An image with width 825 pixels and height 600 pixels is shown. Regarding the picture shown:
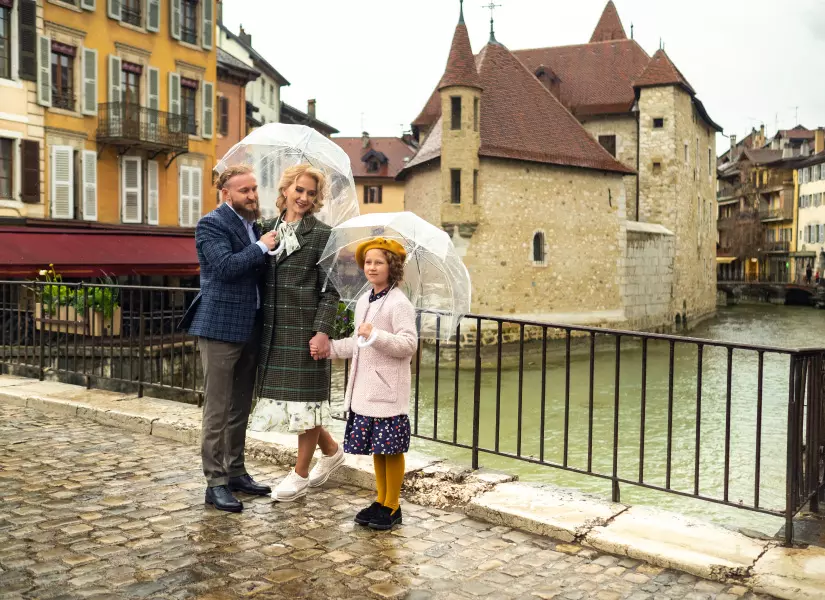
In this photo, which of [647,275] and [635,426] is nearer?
[635,426]

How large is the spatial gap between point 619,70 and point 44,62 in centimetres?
2786

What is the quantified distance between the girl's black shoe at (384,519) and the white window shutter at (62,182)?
19.7 m

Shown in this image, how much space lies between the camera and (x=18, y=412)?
7.06 m

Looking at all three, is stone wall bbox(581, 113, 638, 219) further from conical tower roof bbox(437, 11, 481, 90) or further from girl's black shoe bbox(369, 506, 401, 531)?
girl's black shoe bbox(369, 506, 401, 531)

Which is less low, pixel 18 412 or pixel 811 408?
pixel 811 408

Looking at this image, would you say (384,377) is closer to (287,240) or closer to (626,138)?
(287,240)

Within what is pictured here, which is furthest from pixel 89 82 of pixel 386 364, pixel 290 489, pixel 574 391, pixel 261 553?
pixel 261 553

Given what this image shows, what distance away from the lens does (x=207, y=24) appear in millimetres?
26344

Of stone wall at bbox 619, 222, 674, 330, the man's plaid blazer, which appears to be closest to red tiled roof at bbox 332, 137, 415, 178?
stone wall at bbox 619, 222, 674, 330

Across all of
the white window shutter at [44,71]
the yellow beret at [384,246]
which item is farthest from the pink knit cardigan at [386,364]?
the white window shutter at [44,71]

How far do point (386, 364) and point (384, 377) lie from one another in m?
0.07

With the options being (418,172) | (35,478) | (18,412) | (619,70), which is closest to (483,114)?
(418,172)

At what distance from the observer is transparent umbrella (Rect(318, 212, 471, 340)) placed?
4242mm

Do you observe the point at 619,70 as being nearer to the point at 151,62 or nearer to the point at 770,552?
the point at 151,62
